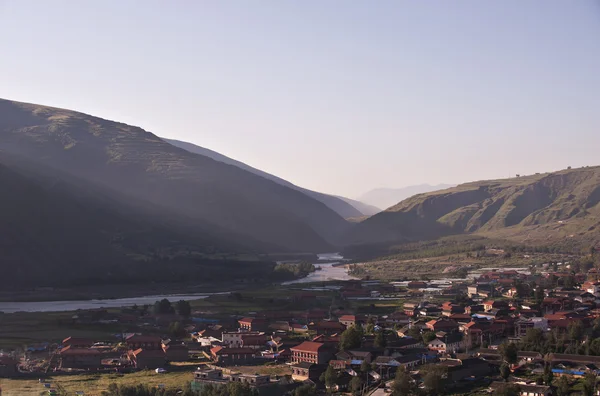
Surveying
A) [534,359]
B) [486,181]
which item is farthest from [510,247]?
[486,181]

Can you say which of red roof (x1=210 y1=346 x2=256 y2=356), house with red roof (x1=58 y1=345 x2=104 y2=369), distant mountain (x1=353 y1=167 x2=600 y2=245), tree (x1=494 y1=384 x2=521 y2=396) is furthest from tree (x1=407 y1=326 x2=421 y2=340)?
distant mountain (x1=353 y1=167 x2=600 y2=245)

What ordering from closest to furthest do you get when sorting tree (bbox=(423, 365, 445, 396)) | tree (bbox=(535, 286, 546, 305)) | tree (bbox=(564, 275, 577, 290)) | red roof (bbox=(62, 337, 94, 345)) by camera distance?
tree (bbox=(423, 365, 445, 396)), red roof (bbox=(62, 337, 94, 345)), tree (bbox=(535, 286, 546, 305)), tree (bbox=(564, 275, 577, 290))

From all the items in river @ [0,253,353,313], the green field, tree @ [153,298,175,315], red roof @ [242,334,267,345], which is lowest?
the green field

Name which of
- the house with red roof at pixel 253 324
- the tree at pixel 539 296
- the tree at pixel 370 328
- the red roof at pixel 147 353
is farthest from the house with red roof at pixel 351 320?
the red roof at pixel 147 353

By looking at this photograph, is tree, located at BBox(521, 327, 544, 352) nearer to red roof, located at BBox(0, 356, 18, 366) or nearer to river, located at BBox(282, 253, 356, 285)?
red roof, located at BBox(0, 356, 18, 366)

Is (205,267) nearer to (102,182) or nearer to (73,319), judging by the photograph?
(73,319)

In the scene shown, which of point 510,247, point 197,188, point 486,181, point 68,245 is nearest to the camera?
point 68,245

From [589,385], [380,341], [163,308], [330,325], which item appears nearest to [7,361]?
[380,341]
